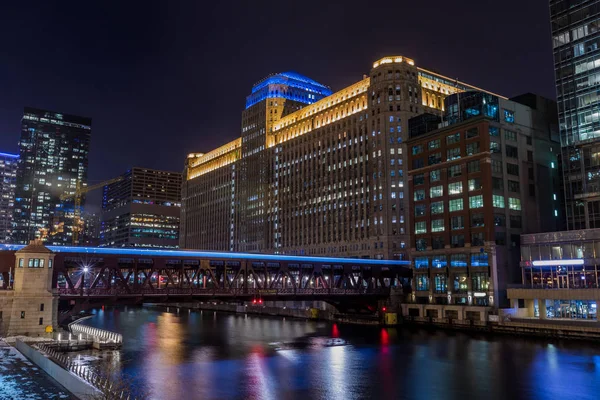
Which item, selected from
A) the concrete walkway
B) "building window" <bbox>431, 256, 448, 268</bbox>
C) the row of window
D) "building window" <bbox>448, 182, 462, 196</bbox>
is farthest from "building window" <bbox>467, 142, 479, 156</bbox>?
the concrete walkway

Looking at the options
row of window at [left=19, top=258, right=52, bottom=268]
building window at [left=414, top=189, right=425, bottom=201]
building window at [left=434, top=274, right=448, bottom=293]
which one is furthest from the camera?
building window at [left=414, top=189, right=425, bottom=201]

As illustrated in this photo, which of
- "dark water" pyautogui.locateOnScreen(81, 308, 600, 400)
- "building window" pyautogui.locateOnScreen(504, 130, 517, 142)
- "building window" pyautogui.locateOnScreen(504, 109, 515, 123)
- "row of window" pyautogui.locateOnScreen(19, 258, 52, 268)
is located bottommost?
"dark water" pyautogui.locateOnScreen(81, 308, 600, 400)

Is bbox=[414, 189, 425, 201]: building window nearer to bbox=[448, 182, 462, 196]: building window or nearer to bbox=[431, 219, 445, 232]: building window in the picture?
bbox=[431, 219, 445, 232]: building window

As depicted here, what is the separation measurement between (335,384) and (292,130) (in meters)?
147

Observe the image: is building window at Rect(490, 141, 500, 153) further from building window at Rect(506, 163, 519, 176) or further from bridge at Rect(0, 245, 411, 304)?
bridge at Rect(0, 245, 411, 304)

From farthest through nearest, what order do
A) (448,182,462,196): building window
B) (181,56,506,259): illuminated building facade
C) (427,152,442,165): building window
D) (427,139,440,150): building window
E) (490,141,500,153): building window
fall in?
(181,56,506,259): illuminated building facade
(427,139,440,150): building window
(427,152,442,165): building window
(448,182,462,196): building window
(490,141,500,153): building window

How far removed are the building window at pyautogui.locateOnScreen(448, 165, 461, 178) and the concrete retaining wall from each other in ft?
282

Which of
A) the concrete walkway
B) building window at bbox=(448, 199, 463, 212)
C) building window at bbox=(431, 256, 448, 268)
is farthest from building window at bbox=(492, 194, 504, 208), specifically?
the concrete walkway

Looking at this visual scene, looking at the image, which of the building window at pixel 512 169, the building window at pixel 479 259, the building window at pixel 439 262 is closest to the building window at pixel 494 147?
the building window at pixel 512 169

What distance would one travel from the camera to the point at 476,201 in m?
108

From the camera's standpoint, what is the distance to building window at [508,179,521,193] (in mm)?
109463

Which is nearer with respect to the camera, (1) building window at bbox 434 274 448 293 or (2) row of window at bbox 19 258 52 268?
(2) row of window at bbox 19 258 52 268

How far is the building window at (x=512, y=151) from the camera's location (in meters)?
111

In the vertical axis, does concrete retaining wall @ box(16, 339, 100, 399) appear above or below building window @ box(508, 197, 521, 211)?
below
